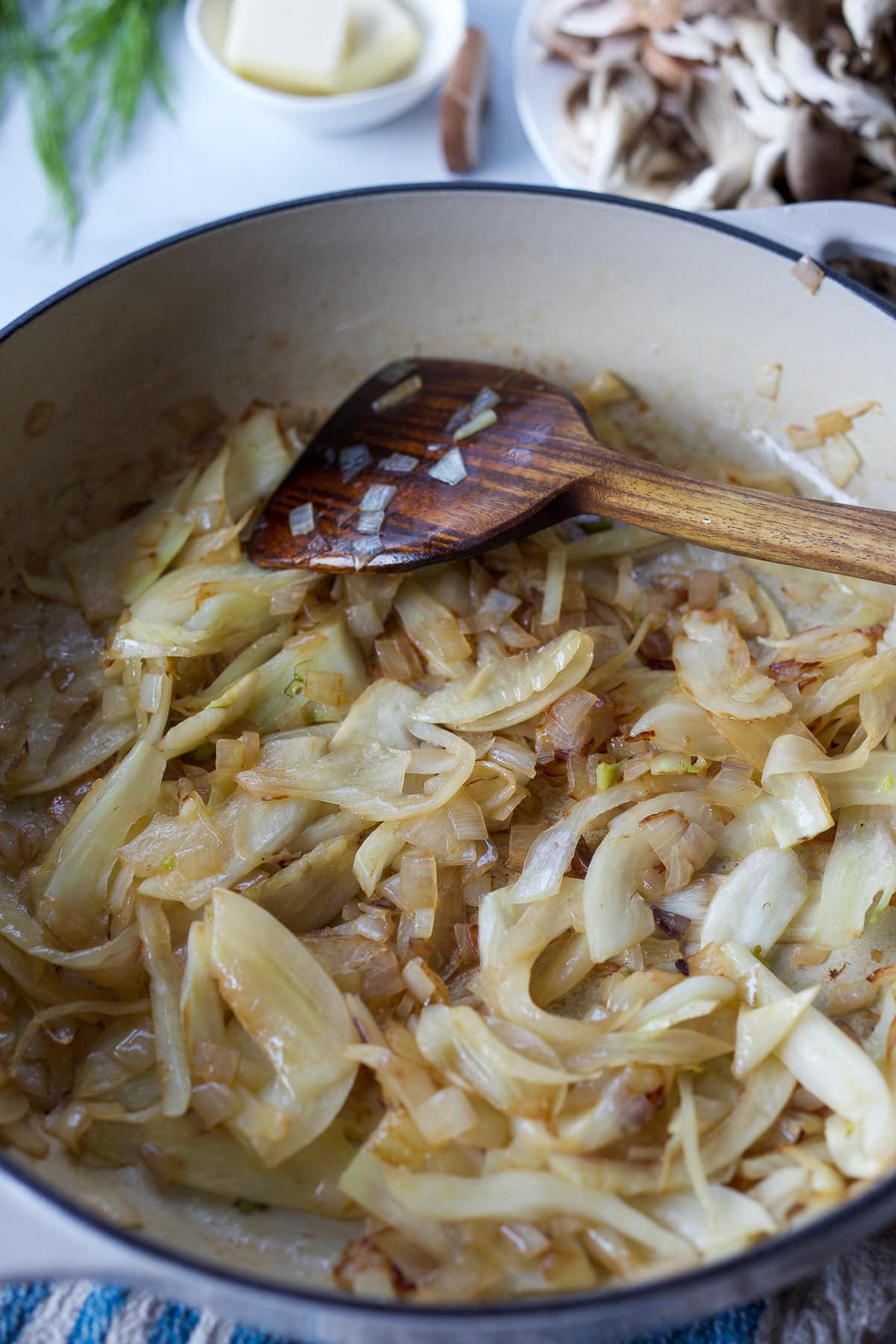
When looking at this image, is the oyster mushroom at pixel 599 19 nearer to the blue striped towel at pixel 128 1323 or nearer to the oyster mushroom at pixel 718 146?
the oyster mushroom at pixel 718 146

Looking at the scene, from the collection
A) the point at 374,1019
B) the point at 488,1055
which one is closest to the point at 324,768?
the point at 374,1019

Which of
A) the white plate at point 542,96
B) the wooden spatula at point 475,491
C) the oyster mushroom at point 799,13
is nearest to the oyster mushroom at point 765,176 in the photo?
the oyster mushroom at point 799,13

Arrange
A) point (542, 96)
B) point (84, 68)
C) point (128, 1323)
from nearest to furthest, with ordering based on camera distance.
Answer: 1. point (128, 1323)
2. point (542, 96)
3. point (84, 68)

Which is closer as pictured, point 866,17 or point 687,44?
point 866,17

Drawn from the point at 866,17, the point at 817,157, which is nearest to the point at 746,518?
the point at 817,157

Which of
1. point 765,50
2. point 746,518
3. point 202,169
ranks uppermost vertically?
point 202,169

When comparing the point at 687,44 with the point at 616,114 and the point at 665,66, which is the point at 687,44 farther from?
the point at 616,114
